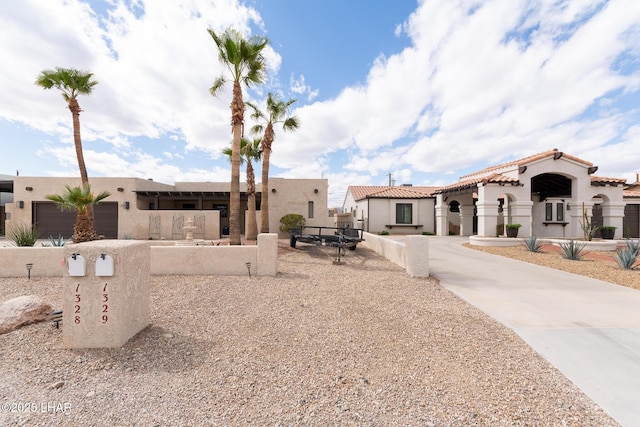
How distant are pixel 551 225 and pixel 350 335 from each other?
2406cm

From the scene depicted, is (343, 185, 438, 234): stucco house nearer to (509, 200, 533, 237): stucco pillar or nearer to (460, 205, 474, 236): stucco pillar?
(460, 205, 474, 236): stucco pillar

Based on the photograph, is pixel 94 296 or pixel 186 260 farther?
pixel 186 260

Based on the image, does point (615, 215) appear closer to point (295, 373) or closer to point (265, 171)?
point (265, 171)

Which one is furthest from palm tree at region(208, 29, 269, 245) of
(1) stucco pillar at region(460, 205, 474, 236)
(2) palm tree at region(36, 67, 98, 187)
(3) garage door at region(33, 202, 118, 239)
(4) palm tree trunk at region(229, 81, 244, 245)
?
(1) stucco pillar at region(460, 205, 474, 236)

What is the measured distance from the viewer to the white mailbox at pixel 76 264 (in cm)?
357

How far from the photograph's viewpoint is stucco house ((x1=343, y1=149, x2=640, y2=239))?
15438mm

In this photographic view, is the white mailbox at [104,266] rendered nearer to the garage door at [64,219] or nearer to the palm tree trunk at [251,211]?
the palm tree trunk at [251,211]

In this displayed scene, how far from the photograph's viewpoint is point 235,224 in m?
10.6

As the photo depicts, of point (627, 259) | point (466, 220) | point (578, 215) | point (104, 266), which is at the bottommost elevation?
point (627, 259)

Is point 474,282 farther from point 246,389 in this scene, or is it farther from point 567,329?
point 246,389

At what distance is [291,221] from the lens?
17.6 metres

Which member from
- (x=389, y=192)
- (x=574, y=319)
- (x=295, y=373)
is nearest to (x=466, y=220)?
(x=389, y=192)

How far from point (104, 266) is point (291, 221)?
14006mm

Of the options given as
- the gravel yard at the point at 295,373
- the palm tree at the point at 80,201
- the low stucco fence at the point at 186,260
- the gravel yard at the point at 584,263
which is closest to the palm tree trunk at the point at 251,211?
the low stucco fence at the point at 186,260
